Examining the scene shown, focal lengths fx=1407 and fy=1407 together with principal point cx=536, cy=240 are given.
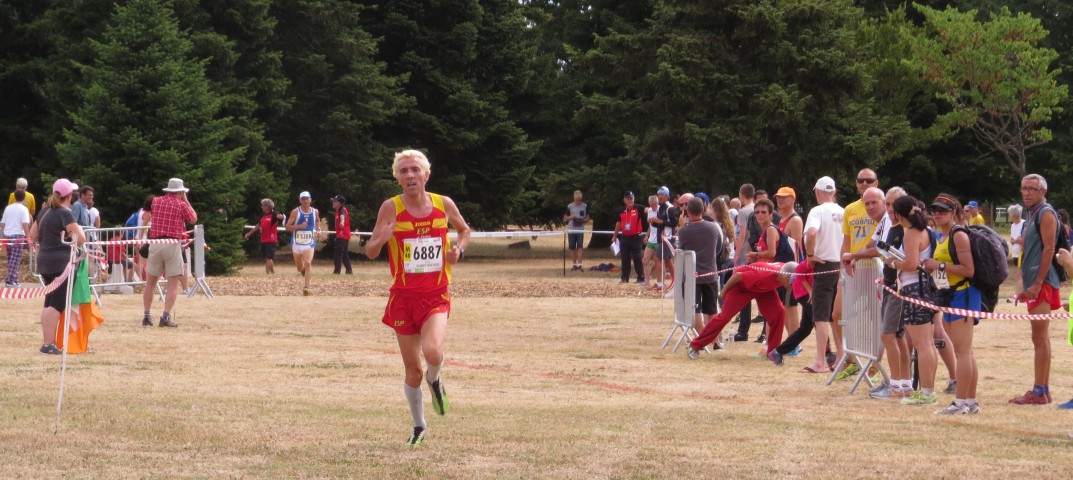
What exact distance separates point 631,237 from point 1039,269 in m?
17.4

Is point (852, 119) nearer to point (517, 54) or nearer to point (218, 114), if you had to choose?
point (517, 54)

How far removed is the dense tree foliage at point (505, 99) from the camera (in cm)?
3222

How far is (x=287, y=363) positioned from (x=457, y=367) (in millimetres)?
1716

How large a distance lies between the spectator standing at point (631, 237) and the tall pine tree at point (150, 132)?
8.90m

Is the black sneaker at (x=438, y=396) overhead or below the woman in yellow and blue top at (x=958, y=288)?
below

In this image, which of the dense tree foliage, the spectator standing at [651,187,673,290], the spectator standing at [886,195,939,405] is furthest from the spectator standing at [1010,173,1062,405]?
the dense tree foliage

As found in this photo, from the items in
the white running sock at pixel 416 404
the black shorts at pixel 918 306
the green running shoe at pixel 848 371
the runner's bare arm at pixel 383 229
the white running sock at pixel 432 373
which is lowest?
the green running shoe at pixel 848 371

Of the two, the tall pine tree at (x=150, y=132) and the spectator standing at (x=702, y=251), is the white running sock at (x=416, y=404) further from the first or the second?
the tall pine tree at (x=150, y=132)

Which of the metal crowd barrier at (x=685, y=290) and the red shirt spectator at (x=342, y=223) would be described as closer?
the metal crowd barrier at (x=685, y=290)

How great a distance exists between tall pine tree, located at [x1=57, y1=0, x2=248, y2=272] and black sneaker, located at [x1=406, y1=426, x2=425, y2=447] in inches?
886

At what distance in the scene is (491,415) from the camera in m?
10.3

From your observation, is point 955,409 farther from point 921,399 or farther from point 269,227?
point 269,227

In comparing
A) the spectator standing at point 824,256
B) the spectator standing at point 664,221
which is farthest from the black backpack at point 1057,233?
the spectator standing at point 664,221

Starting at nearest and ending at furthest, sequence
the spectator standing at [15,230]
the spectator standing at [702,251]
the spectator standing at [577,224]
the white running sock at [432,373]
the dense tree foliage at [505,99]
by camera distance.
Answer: the white running sock at [432,373]
the spectator standing at [702,251]
the spectator standing at [15,230]
the dense tree foliage at [505,99]
the spectator standing at [577,224]
